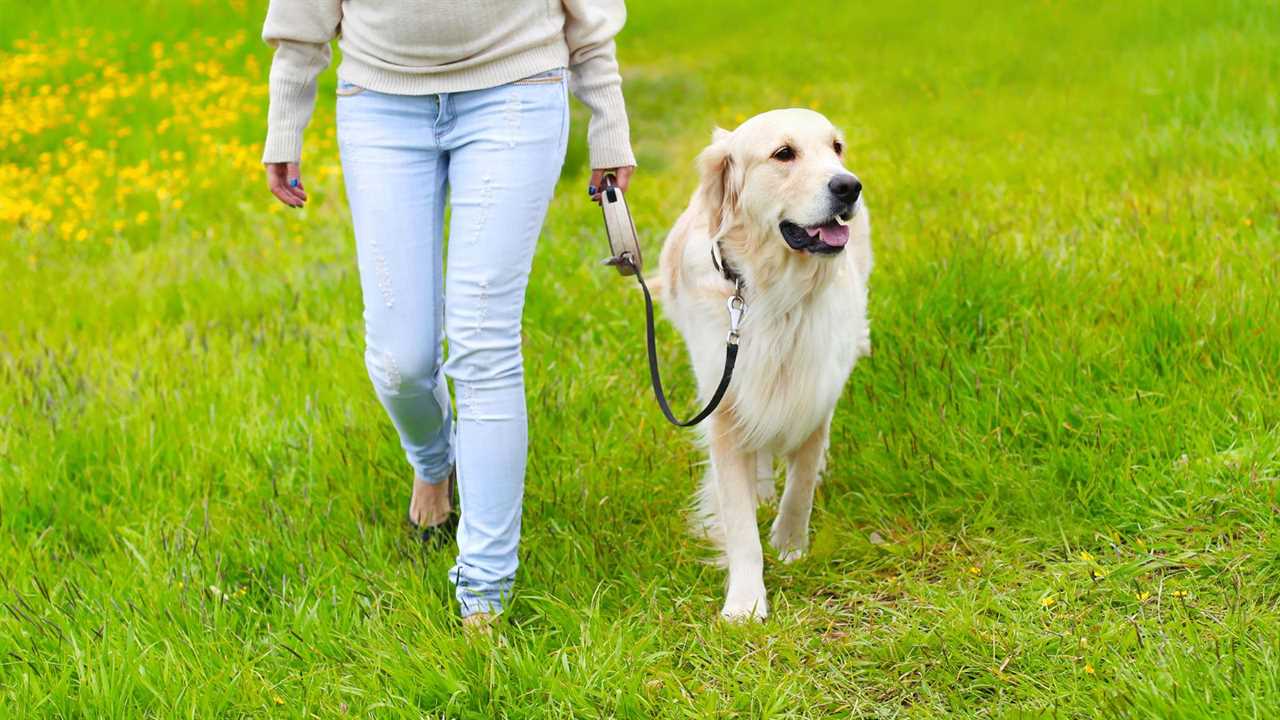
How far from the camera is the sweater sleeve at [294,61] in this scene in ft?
9.34

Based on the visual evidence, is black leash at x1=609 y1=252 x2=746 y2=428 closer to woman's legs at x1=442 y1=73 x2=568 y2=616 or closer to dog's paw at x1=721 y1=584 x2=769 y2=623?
woman's legs at x1=442 y1=73 x2=568 y2=616

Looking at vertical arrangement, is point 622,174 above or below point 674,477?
above

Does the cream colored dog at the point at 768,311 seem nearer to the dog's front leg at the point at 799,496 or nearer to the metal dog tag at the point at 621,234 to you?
the dog's front leg at the point at 799,496

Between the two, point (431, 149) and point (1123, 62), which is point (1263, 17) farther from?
point (431, 149)

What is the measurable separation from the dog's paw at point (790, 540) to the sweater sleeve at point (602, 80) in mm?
1126

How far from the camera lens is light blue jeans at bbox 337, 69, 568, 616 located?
267 cm

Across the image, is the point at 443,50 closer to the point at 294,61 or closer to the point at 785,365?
the point at 294,61

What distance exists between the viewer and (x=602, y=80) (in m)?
2.92

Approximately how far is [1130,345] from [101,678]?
9.71 ft

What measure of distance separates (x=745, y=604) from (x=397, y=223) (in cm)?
129

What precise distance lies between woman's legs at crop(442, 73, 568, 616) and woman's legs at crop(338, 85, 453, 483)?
0.25 feet

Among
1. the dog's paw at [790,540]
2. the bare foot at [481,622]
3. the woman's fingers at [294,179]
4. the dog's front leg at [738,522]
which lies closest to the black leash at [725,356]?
the dog's front leg at [738,522]

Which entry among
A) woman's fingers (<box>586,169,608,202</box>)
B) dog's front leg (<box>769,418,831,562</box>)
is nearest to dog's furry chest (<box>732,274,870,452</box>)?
dog's front leg (<box>769,418,831,562</box>)

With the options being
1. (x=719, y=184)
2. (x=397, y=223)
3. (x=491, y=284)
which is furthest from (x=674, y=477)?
(x=397, y=223)
